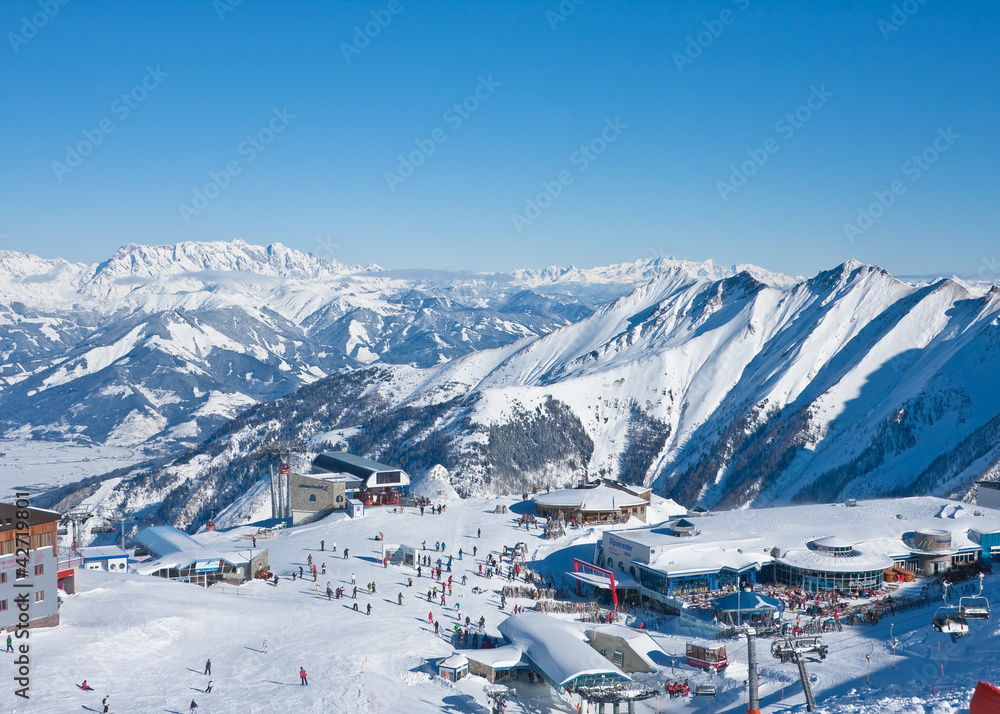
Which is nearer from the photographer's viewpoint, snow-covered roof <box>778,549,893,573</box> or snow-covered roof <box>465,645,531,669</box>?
snow-covered roof <box>465,645,531,669</box>

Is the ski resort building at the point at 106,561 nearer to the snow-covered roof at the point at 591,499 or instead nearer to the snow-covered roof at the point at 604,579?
the snow-covered roof at the point at 604,579

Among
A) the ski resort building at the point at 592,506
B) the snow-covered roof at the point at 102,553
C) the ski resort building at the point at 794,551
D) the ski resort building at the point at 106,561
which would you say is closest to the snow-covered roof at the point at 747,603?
the ski resort building at the point at 794,551

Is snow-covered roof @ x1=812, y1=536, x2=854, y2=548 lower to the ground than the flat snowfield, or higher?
higher

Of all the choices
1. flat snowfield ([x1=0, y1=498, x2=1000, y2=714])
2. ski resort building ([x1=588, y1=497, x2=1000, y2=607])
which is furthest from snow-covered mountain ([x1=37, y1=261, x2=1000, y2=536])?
flat snowfield ([x1=0, y1=498, x2=1000, y2=714])

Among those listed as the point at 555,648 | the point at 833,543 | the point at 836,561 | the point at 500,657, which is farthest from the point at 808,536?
the point at 500,657

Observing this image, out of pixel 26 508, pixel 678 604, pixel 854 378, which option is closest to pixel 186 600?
pixel 26 508

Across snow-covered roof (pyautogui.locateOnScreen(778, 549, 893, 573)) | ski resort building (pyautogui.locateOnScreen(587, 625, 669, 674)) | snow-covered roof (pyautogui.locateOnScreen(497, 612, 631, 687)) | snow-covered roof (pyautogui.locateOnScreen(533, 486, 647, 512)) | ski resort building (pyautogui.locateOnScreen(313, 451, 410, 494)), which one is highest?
ski resort building (pyautogui.locateOnScreen(313, 451, 410, 494))

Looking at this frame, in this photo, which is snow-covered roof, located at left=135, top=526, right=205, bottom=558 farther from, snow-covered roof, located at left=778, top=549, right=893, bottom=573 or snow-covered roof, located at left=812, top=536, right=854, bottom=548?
snow-covered roof, located at left=812, top=536, right=854, bottom=548

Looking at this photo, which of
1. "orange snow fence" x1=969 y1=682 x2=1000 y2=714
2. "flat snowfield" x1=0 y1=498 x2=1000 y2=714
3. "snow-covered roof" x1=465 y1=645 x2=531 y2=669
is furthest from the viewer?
"snow-covered roof" x1=465 y1=645 x2=531 y2=669
